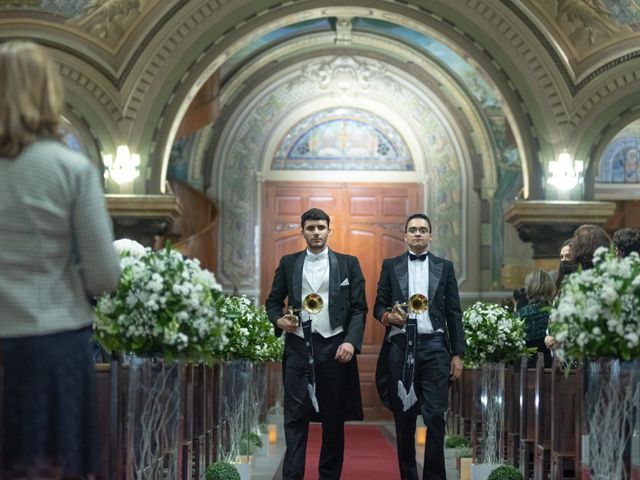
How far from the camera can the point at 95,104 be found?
14492 mm

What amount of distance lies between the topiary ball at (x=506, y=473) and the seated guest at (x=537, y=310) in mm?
1444

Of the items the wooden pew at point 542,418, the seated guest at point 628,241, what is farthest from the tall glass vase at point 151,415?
the seated guest at point 628,241

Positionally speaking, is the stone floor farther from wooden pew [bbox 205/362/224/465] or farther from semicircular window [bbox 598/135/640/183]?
semicircular window [bbox 598/135/640/183]

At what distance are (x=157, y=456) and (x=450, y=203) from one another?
14159 mm

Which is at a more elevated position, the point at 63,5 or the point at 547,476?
Result: the point at 63,5

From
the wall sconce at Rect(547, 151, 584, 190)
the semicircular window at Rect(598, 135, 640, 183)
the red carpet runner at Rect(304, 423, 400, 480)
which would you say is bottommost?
the red carpet runner at Rect(304, 423, 400, 480)

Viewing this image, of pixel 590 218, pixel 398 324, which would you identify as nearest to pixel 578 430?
pixel 398 324

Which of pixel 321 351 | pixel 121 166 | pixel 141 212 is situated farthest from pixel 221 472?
pixel 121 166

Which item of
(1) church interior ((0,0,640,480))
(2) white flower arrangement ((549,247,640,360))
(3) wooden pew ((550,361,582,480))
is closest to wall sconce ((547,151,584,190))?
(1) church interior ((0,0,640,480))

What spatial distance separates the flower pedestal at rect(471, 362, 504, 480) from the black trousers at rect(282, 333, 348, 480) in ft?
4.67

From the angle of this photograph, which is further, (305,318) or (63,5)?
(63,5)

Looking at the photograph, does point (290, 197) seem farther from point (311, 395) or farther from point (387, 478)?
point (311, 395)

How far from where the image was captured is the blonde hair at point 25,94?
3.70 meters

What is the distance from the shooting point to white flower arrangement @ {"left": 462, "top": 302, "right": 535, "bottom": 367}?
29.9 feet
